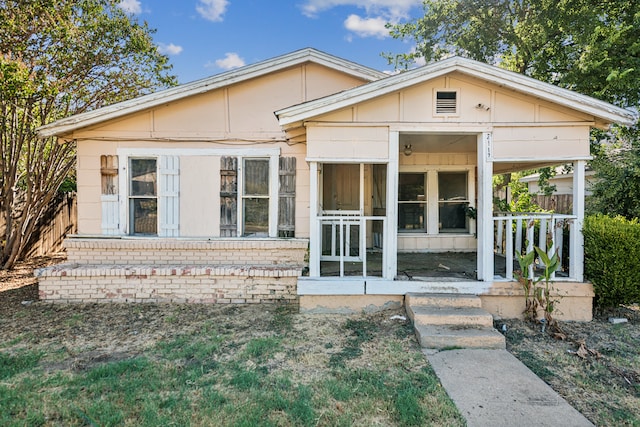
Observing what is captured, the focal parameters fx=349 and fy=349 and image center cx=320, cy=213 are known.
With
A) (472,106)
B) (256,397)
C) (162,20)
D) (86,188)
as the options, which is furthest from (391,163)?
(162,20)

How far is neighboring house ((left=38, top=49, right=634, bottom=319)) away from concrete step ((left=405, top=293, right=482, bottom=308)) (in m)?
0.16

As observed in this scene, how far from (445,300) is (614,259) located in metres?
2.39

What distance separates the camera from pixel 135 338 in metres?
4.36

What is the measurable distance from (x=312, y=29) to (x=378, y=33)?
8.30ft

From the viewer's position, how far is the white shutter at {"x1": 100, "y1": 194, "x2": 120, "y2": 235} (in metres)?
6.45

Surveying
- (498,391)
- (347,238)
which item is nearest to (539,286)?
(498,391)

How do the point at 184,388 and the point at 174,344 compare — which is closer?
the point at 184,388

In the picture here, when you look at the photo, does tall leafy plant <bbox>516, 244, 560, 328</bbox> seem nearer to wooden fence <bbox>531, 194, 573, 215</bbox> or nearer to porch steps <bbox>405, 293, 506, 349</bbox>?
porch steps <bbox>405, 293, 506, 349</bbox>

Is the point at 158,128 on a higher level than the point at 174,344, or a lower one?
higher

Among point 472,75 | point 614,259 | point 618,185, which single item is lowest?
point 614,259

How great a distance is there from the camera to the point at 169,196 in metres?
6.43

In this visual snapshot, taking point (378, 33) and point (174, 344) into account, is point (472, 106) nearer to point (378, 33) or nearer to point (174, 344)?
point (174, 344)

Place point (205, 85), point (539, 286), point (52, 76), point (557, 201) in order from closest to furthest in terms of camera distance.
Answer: point (539, 286)
point (205, 85)
point (52, 76)
point (557, 201)

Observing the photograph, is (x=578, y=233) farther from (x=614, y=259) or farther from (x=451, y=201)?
(x=451, y=201)
